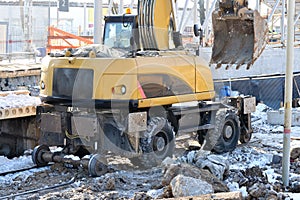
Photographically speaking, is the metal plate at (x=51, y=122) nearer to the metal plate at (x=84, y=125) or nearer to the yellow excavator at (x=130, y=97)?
the yellow excavator at (x=130, y=97)

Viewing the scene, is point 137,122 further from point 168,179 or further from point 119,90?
point 168,179

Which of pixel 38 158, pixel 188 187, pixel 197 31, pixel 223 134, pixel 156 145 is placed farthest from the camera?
pixel 223 134

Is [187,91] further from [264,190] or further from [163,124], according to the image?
[264,190]

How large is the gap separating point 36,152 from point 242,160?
4.22 meters

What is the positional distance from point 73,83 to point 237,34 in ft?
12.4

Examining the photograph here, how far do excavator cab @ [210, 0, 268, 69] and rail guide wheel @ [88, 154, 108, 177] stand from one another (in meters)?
3.74

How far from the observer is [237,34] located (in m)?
13.2

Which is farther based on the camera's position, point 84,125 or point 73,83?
point 73,83

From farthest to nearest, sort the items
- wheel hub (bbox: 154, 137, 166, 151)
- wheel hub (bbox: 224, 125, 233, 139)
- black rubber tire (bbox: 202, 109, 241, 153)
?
wheel hub (bbox: 224, 125, 233, 139) < black rubber tire (bbox: 202, 109, 241, 153) < wheel hub (bbox: 154, 137, 166, 151)

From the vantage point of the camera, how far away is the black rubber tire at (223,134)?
13.4 metres

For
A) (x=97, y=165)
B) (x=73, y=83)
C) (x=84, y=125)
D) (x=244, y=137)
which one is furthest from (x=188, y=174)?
(x=244, y=137)

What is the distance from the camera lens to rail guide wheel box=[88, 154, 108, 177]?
36.1 ft

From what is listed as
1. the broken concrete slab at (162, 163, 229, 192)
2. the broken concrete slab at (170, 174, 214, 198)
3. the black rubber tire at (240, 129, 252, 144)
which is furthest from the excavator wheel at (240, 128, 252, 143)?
the broken concrete slab at (170, 174, 214, 198)

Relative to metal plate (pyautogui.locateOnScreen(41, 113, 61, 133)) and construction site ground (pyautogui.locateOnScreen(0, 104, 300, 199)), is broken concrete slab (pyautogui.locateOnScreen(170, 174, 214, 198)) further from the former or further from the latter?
metal plate (pyautogui.locateOnScreen(41, 113, 61, 133))
